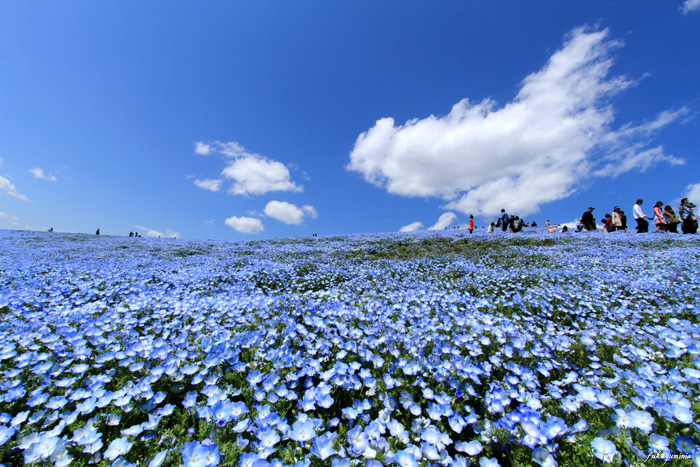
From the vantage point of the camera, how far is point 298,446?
7.37 ft

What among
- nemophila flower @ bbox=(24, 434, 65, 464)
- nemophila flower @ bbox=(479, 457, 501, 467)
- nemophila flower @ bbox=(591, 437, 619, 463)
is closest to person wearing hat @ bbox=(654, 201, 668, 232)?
nemophila flower @ bbox=(591, 437, 619, 463)

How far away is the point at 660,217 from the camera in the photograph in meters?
18.8

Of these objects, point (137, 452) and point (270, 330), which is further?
point (270, 330)

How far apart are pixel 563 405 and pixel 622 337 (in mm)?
2589

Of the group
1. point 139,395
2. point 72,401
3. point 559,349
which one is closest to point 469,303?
point 559,349

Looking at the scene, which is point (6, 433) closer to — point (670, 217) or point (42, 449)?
point (42, 449)

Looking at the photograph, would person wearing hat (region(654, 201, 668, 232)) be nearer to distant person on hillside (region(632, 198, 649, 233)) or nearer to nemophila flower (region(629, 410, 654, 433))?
distant person on hillside (region(632, 198, 649, 233))

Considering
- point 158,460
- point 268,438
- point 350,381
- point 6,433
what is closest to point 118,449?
point 158,460

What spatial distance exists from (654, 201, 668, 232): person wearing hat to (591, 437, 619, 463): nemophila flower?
2453cm

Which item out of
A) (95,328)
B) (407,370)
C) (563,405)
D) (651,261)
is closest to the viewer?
(563,405)

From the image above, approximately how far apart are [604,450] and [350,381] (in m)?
2.01

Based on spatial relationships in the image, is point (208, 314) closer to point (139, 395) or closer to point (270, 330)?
point (270, 330)

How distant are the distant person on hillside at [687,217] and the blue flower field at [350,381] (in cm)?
1666

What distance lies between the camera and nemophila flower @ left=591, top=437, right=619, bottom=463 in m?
1.93
